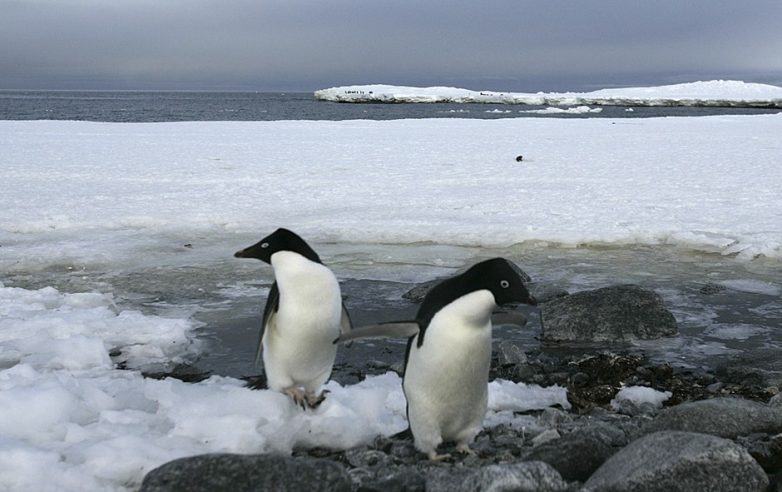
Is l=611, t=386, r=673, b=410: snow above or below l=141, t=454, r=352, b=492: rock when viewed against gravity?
below

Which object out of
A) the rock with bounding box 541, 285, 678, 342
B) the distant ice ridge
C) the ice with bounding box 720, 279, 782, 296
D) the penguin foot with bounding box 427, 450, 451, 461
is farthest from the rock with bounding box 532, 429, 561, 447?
the distant ice ridge

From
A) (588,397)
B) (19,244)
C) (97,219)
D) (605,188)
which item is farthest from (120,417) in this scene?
(605,188)

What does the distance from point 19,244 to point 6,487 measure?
5.44 meters

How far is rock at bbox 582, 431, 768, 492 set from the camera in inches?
101

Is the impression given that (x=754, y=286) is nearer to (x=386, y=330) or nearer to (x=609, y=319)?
(x=609, y=319)

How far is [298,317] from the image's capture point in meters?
3.56

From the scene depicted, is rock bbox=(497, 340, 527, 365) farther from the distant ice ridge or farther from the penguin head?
the distant ice ridge

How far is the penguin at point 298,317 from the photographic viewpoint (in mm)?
3551

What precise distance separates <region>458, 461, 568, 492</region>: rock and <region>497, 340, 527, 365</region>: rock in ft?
6.38

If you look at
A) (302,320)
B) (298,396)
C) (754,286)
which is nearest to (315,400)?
(298,396)

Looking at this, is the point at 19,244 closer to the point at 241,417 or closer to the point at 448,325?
the point at 241,417

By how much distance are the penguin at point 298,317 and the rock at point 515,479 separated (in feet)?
3.94

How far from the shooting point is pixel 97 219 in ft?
29.0

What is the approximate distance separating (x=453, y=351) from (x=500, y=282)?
34 cm
